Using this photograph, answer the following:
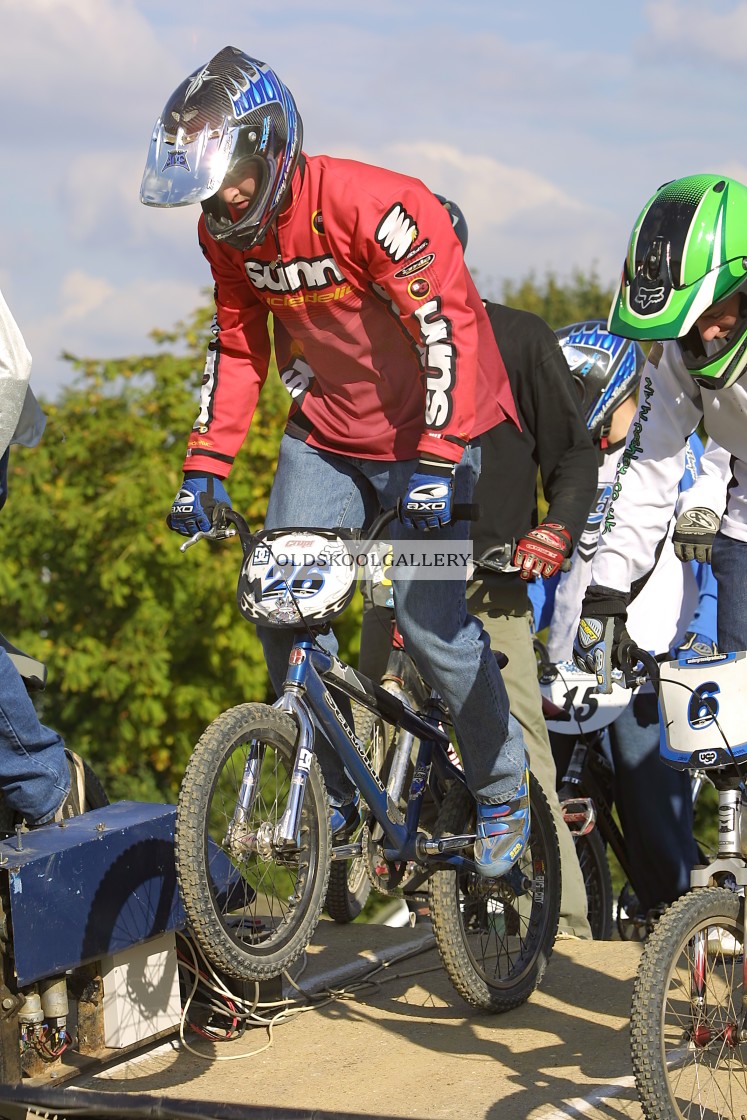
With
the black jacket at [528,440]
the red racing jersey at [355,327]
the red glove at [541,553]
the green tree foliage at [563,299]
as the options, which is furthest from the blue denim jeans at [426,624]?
the green tree foliage at [563,299]

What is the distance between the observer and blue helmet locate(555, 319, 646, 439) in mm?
6090

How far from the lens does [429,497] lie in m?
3.93

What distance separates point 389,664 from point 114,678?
661 centimetres

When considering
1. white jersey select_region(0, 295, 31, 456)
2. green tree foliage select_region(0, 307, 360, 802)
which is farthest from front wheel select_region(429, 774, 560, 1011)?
green tree foliage select_region(0, 307, 360, 802)

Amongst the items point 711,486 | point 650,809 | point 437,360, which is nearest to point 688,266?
point 437,360

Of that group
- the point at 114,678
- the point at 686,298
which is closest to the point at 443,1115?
the point at 686,298

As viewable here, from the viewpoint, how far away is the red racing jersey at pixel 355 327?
4.02 meters

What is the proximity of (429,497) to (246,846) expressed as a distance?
41.3 inches

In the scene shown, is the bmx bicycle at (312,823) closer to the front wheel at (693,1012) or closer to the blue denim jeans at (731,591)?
the blue denim jeans at (731,591)

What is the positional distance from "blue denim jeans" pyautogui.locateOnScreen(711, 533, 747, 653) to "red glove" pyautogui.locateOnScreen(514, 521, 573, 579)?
0.44m

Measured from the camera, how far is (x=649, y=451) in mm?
4027

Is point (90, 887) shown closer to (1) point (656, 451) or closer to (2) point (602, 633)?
(2) point (602, 633)

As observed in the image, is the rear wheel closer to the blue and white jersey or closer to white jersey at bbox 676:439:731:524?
the blue and white jersey

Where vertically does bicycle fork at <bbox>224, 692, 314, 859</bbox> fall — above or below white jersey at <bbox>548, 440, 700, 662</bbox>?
below
